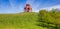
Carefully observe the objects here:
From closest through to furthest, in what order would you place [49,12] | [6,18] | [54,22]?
[54,22], [49,12], [6,18]

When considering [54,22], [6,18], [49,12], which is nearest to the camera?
[54,22]

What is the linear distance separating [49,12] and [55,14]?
52cm

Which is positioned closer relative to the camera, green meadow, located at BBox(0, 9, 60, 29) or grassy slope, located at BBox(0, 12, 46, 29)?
green meadow, located at BBox(0, 9, 60, 29)

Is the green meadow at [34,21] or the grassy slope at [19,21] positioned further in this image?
the grassy slope at [19,21]

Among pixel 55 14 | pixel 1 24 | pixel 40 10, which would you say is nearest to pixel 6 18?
pixel 1 24

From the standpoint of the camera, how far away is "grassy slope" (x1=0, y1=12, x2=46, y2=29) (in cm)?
1054

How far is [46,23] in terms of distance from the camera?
10875 mm

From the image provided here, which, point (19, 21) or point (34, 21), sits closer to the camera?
point (19, 21)

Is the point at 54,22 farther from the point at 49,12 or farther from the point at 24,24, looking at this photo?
the point at 24,24

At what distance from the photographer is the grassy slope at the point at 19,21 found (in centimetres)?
1054

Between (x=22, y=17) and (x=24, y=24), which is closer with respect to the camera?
(x=24, y=24)

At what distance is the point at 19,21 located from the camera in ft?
36.6

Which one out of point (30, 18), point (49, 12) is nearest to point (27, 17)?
point (30, 18)

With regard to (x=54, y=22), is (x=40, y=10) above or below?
above
